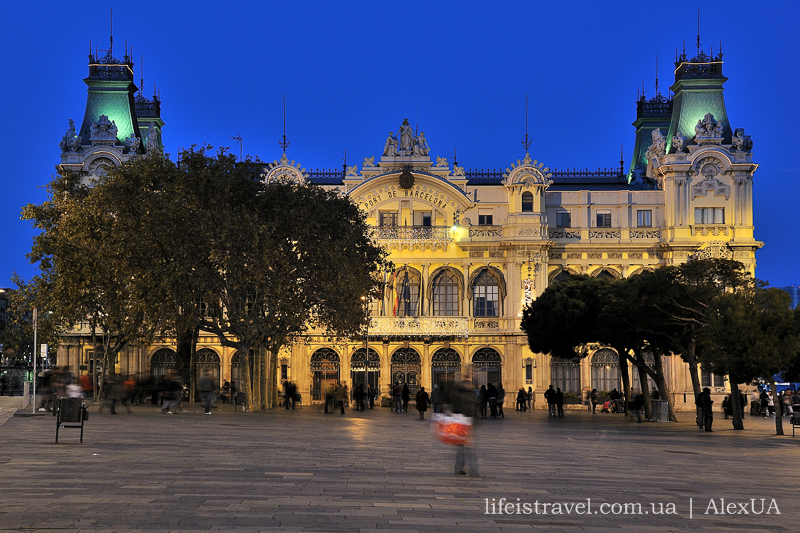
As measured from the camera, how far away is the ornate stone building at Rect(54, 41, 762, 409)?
66.1m

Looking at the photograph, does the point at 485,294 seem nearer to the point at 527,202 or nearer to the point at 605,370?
the point at 527,202

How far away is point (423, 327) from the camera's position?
65.7 meters

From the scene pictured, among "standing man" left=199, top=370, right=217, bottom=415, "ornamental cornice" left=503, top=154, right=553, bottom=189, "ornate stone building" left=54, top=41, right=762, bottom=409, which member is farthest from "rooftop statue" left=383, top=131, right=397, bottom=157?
"standing man" left=199, top=370, right=217, bottom=415

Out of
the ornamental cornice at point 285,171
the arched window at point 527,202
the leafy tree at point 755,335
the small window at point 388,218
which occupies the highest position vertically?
the ornamental cornice at point 285,171

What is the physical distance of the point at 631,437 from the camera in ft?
110

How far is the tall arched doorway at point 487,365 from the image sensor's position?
6656 cm

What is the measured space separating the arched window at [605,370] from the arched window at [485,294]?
805 cm

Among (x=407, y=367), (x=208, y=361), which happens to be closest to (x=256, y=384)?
(x=407, y=367)

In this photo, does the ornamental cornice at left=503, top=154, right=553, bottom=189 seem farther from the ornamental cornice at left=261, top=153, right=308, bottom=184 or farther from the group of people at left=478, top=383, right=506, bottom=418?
the group of people at left=478, top=383, right=506, bottom=418

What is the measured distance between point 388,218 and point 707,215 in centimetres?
2303

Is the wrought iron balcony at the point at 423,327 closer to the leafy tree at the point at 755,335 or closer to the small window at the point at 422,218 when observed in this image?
the small window at the point at 422,218

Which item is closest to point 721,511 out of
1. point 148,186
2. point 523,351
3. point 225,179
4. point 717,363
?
point 717,363

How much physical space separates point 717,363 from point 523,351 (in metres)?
28.3

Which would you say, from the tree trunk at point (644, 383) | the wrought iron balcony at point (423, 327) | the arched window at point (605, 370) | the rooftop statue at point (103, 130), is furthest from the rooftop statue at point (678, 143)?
the rooftop statue at point (103, 130)
